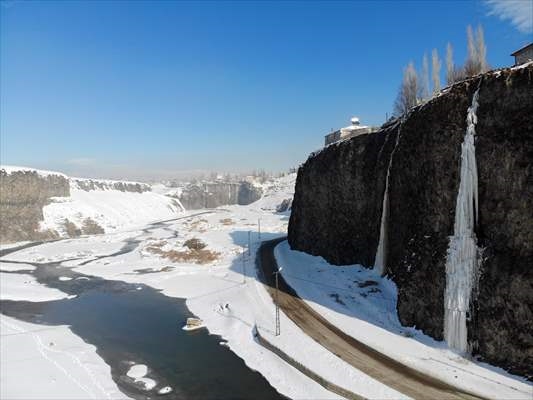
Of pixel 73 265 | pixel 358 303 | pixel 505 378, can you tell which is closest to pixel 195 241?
pixel 73 265

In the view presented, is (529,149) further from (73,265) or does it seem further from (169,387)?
(73,265)

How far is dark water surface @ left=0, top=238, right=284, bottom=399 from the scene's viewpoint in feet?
85.9

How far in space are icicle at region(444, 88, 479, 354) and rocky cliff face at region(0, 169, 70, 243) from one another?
5603 inches

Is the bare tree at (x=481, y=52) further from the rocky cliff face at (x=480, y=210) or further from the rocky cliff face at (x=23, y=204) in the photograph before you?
the rocky cliff face at (x=23, y=204)

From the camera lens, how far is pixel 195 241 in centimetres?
8412

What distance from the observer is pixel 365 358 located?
26.0 meters

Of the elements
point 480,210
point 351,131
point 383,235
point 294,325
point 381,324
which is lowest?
point 294,325

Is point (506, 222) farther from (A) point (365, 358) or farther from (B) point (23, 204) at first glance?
(B) point (23, 204)

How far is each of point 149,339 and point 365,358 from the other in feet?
68.6

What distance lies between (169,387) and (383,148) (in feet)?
108

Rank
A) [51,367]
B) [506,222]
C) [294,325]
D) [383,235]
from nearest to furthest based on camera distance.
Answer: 1. [506,222]
2. [51,367]
3. [294,325]
4. [383,235]

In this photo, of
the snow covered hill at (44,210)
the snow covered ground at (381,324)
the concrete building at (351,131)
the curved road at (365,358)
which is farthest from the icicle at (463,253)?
the snow covered hill at (44,210)

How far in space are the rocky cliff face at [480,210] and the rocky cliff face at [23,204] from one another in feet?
435

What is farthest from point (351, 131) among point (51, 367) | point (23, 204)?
point (23, 204)
